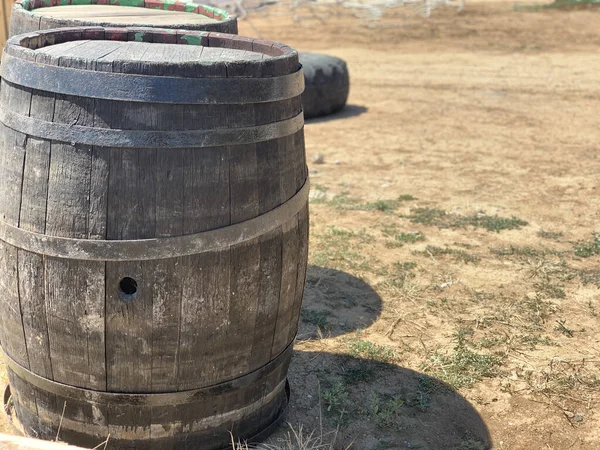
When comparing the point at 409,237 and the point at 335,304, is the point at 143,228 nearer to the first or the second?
the point at 335,304

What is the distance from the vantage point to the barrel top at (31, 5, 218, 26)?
3.99m

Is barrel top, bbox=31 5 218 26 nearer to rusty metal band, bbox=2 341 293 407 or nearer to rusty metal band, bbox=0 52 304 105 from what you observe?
rusty metal band, bbox=0 52 304 105

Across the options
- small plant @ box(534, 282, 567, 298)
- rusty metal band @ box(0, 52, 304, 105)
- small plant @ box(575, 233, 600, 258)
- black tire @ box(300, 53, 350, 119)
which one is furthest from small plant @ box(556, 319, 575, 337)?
black tire @ box(300, 53, 350, 119)

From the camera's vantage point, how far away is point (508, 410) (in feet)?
11.8

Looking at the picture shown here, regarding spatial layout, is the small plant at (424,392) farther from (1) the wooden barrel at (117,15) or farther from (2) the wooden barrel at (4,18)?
(2) the wooden barrel at (4,18)

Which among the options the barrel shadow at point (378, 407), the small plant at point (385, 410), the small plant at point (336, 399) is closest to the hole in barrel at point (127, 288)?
the barrel shadow at point (378, 407)

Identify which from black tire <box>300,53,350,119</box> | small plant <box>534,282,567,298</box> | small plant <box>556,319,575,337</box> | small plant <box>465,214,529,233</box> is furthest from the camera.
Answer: black tire <box>300,53,350,119</box>

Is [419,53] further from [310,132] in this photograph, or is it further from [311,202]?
[311,202]

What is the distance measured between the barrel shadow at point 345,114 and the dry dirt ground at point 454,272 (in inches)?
1.1

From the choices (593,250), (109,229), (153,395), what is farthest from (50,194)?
(593,250)

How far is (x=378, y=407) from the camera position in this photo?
3.55m

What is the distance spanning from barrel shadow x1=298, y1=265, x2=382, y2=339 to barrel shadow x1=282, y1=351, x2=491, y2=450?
0.38m

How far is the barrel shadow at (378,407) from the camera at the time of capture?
3.36 metres

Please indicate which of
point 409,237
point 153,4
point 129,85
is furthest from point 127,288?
point 409,237
